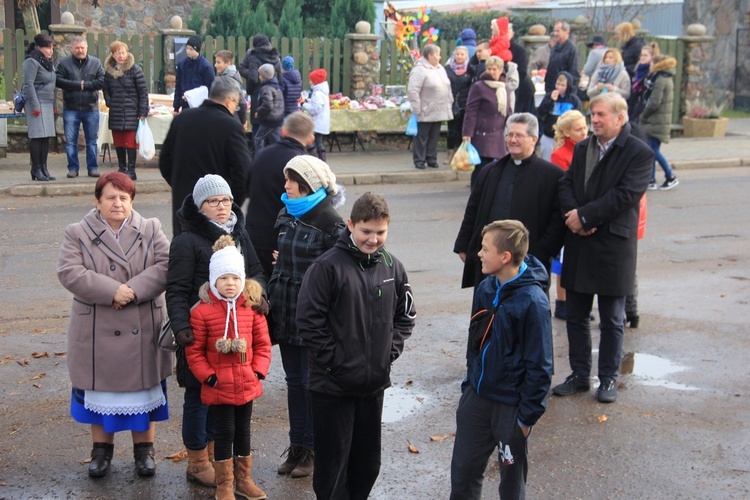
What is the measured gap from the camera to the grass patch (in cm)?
2685

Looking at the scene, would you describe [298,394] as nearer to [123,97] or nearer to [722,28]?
[123,97]

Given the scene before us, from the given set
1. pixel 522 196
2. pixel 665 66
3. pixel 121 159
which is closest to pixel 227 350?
pixel 522 196

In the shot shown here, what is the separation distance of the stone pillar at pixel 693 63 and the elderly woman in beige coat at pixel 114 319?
19302 mm

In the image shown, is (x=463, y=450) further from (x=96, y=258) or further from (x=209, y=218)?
(x=96, y=258)

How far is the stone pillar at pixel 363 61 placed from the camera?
64.0 feet

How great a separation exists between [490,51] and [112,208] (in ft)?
37.0

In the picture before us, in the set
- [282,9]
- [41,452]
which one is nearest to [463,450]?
[41,452]

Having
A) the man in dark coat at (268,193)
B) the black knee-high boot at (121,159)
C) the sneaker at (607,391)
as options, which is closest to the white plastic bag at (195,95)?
the black knee-high boot at (121,159)

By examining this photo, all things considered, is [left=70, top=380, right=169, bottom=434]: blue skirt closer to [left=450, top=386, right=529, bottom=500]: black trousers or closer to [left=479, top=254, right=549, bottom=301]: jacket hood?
[left=450, top=386, right=529, bottom=500]: black trousers

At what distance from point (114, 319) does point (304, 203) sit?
46.3 inches

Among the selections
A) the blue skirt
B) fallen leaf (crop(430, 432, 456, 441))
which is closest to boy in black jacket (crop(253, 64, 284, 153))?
fallen leaf (crop(430, 432, 456, 441))

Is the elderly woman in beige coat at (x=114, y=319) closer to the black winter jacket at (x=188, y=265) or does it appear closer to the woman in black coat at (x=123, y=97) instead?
the black winter jacket at (x=188, y=265)

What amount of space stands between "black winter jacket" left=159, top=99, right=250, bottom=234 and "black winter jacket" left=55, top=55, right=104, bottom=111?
25.2 ft

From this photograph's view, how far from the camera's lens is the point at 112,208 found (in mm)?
5383
